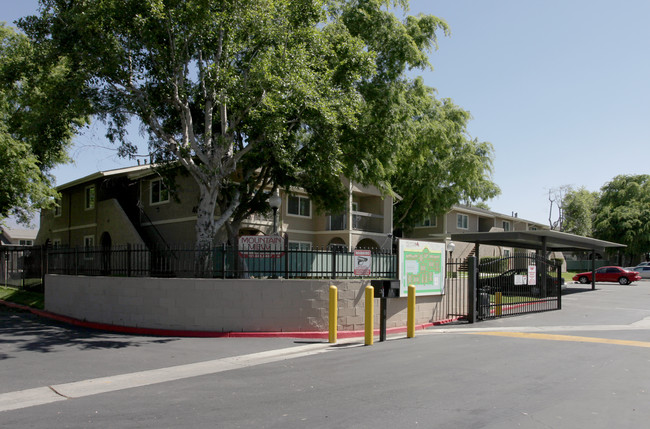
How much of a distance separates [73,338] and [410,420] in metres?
9.41

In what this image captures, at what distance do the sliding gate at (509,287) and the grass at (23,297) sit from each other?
14.6m

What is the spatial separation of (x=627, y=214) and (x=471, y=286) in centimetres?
5559

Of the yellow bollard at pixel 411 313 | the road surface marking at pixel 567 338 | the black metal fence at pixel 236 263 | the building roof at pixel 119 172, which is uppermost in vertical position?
the building roof at pixel 119 172

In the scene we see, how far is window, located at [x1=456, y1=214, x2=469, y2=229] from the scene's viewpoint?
150ft

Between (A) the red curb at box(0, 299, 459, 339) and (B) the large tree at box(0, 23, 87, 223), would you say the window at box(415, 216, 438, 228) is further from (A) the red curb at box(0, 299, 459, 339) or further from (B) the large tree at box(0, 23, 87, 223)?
(A) the red curb at box(0, 299, 459, 339)

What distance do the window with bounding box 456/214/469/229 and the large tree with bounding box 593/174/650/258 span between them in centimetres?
2556

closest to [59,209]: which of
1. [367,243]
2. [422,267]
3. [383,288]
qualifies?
[367,243]

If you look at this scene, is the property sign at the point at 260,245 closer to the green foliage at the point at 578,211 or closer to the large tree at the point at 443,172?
the large tree at the point at 443,172

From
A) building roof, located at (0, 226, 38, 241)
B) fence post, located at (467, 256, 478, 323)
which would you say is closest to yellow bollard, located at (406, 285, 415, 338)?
fence post, located at (467, 256, 478, 323)

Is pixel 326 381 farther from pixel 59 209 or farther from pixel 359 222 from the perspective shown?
pixel 59 209

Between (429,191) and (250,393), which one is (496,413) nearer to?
(250,393)

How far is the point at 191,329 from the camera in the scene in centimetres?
1288

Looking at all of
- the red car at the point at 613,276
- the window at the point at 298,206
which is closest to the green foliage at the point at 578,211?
the red car at the point at 613,276

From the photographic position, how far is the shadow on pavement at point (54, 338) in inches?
440
